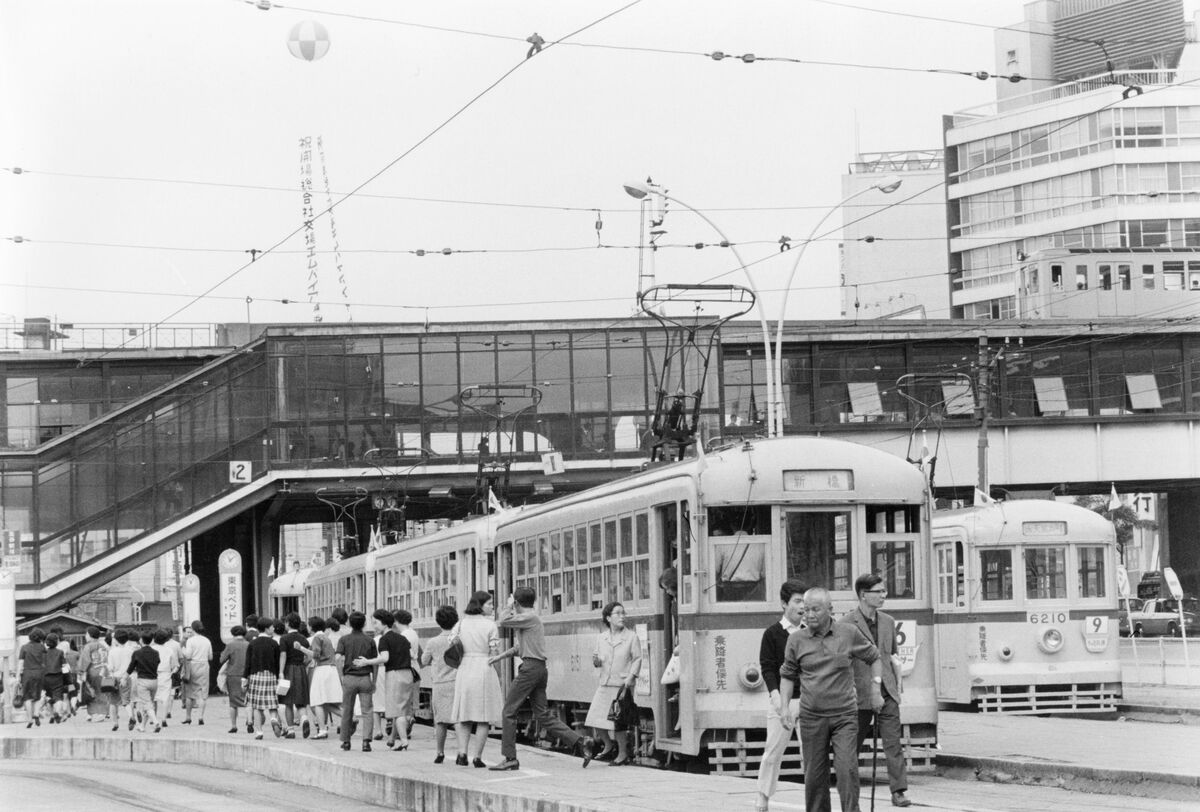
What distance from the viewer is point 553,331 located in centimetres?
5006

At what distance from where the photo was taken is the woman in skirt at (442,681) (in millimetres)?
17750

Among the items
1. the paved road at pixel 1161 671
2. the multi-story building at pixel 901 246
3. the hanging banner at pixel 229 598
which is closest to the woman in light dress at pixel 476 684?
the paved road at pixel 1161 671

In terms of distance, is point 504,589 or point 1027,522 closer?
point 504,589

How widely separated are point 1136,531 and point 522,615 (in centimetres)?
8133

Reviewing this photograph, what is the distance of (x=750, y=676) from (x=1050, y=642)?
9.51 meters

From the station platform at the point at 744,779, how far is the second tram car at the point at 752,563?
74 centimetres

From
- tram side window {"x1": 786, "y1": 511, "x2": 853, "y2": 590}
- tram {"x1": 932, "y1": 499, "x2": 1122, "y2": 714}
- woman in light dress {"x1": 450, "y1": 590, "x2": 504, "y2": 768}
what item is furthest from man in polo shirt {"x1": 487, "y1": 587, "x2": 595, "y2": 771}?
tram {"x1": 932, "y1": 499, "x2": 1122, "y2": 714}

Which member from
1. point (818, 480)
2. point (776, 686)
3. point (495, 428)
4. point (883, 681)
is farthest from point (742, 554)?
point (495, 428)

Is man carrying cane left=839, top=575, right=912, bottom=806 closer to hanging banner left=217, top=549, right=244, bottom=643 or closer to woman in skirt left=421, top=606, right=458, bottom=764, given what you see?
woman in skirt left=421, top=606, right=458, bottom=764

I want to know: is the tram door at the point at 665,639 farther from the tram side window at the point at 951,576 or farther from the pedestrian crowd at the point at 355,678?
the tram side window at the point at 951,576

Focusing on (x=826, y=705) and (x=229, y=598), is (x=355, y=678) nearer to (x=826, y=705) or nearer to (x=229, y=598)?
(x=826, y=705)

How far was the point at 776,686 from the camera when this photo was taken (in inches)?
506

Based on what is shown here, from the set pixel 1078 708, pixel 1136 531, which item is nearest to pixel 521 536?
pixel 1078 708

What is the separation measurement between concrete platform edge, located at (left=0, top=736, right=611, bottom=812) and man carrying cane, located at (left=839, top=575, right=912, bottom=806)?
85.0 inches
